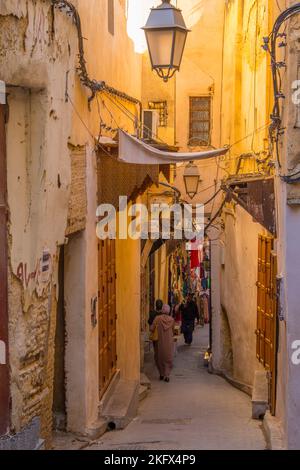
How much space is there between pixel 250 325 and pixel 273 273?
362cm

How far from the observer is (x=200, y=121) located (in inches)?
692

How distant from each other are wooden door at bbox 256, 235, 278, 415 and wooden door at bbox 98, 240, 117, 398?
2100 millimetres

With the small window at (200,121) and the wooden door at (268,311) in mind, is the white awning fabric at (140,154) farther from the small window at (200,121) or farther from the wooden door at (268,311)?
the small window at (200,121)

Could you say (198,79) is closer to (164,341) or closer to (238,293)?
(238,293)

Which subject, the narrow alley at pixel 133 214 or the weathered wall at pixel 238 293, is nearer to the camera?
the narrow alley at pixel 133 214

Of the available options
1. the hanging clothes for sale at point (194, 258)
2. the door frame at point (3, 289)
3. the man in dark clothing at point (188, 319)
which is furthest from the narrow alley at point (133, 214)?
the hanging clothes for sale at point (194, 258)

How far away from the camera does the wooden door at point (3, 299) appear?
6406mm

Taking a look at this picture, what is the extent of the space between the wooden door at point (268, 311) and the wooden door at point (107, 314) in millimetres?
2100

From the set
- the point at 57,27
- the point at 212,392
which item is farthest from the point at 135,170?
the point at 212,392

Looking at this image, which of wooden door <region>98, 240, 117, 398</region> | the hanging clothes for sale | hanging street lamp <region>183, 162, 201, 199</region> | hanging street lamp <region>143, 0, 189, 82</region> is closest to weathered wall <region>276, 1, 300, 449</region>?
hanging street lamp <region>143, 0, 189, 82</region>

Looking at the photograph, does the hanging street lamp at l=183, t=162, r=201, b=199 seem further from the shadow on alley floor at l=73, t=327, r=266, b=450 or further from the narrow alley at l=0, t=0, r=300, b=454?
the shadow on alley floor at l=73, t=327, r=266, b=450

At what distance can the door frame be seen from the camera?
6.41 m

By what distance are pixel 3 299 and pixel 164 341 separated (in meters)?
9.09

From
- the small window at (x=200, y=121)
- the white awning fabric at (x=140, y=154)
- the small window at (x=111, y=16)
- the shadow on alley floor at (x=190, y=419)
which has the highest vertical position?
the small window at (x=111, y=16)
